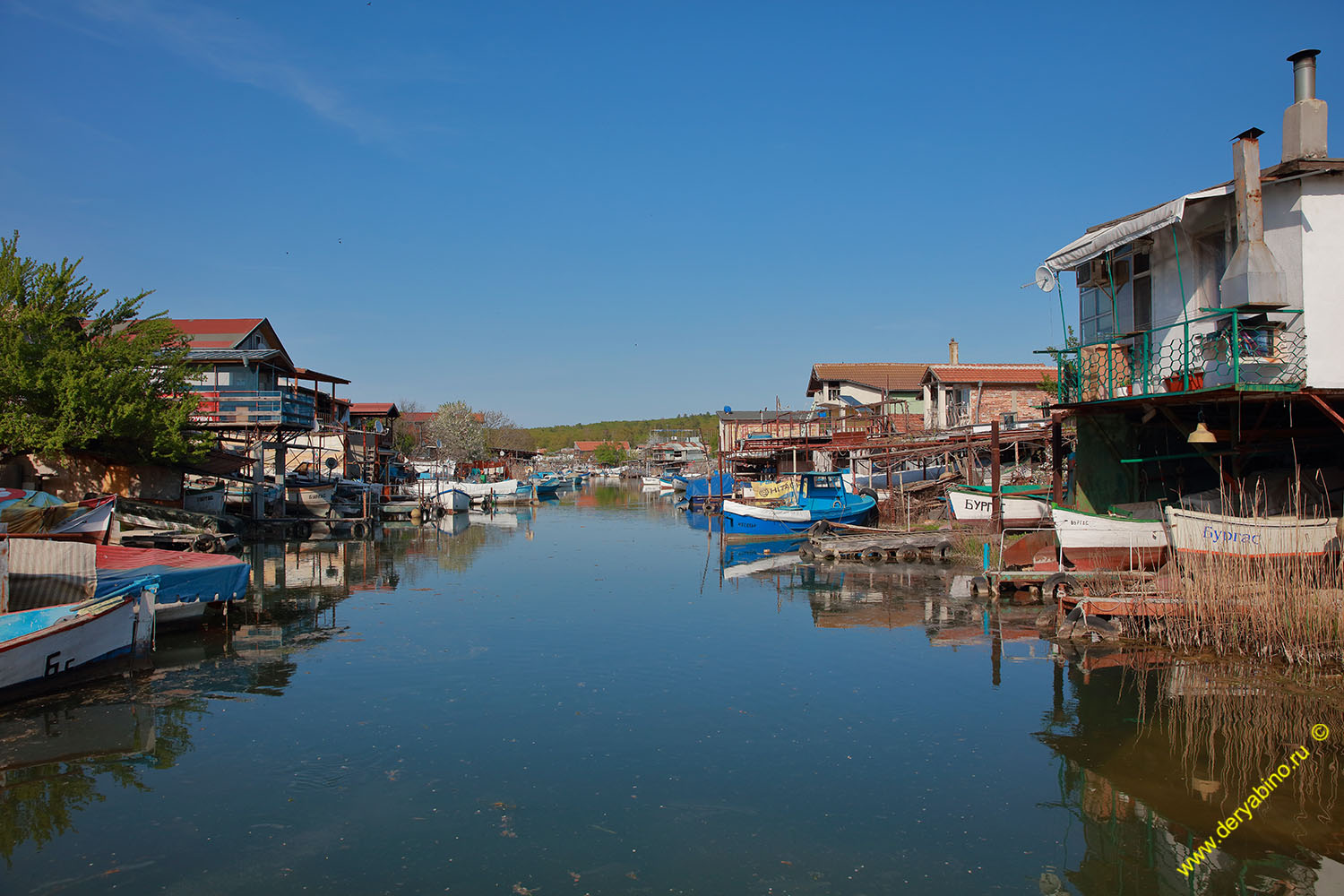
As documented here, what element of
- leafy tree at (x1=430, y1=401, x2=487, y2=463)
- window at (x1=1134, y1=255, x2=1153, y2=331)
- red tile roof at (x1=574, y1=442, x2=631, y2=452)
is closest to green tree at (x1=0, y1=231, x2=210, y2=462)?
window at (x1=1134, y1=255, x2=1153, y2=331)

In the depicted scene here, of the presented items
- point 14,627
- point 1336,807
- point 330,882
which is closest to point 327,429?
point 14,627

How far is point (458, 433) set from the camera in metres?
84.5

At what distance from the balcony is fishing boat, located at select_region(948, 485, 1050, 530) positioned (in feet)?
88.1

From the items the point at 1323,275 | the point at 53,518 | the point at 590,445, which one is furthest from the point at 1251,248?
the point at 590,445

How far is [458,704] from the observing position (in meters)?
12.7

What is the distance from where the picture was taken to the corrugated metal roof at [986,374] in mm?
44312

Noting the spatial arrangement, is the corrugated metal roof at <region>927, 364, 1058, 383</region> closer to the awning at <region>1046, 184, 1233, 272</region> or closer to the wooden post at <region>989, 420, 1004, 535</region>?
the wooden post at <region>989, 420, 1004, 535</region>

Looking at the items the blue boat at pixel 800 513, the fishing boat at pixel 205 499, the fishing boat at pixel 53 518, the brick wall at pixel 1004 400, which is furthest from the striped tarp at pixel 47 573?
the brick wall at pixel 1004 400

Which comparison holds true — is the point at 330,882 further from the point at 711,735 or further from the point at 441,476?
the point at 441,476

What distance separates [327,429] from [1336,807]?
44.2 meters

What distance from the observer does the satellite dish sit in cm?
1948

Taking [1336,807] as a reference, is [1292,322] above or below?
above

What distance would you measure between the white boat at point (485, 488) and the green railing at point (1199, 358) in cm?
4577

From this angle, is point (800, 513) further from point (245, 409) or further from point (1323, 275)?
point (245, 409)
